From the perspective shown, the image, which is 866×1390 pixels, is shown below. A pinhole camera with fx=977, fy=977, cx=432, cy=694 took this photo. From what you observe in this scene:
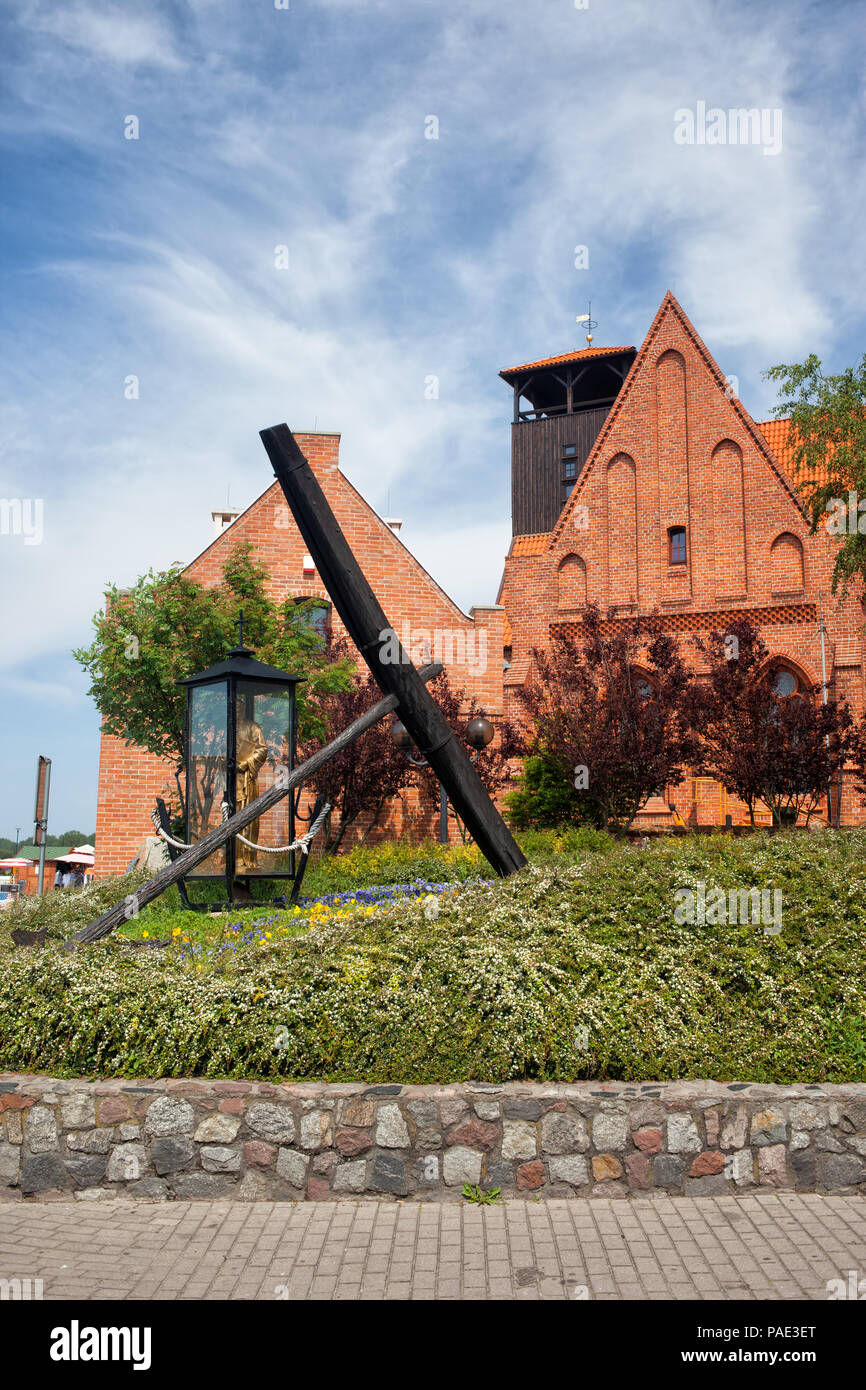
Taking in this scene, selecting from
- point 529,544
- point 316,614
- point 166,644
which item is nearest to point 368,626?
point 166,644

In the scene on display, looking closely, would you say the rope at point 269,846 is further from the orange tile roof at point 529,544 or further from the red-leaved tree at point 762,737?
the orange tile roof at point 529,544

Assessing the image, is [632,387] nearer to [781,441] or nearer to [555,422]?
[781,441]

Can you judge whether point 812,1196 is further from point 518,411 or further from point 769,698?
point 518,411

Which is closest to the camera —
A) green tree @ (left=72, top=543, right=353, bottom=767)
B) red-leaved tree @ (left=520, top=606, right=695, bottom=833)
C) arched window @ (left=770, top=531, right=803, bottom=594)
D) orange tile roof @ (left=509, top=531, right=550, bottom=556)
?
green tree @ (left=72, top=543, right=353, bottom=767)

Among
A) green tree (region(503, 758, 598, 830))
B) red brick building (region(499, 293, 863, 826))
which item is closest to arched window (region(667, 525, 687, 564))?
red brick building (region(499, 293, 863, 826))

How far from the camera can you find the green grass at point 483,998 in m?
5.80

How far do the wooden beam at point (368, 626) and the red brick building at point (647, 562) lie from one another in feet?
43.7

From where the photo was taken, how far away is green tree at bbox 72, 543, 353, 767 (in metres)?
15.7

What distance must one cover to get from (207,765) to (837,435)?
15346 millimetres

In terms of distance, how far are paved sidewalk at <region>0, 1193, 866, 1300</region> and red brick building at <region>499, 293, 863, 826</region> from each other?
19.9 meters

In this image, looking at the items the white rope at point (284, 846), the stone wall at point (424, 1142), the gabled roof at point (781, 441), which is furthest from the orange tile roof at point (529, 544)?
the stone wall at point (424, 1142)

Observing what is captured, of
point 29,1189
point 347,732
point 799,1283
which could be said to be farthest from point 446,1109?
point 347,732

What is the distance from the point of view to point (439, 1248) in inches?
184

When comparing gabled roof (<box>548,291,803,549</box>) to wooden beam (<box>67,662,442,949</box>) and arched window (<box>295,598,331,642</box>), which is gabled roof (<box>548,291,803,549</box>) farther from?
wooden beam (<box>67,662,442,949</box>)
